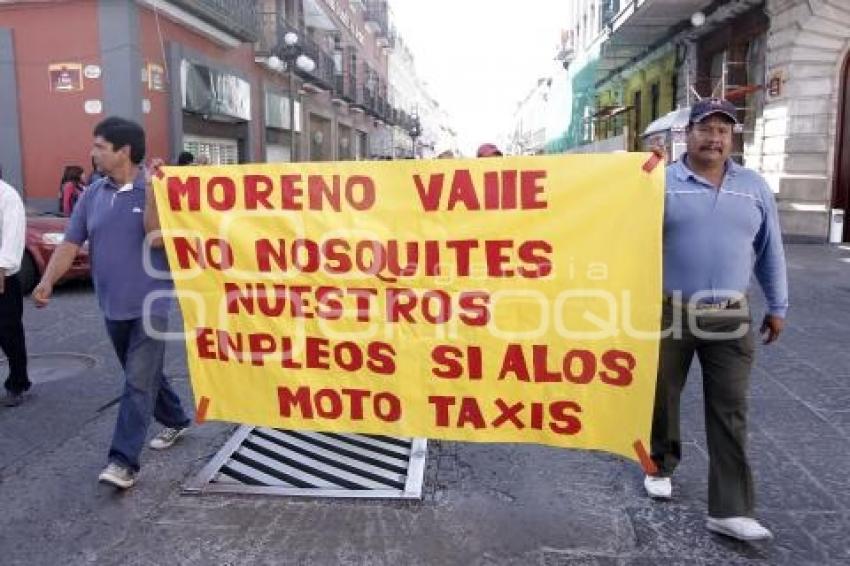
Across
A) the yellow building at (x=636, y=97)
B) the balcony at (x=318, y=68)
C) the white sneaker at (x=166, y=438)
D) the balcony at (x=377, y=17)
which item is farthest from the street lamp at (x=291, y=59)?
the balcony at (x=377, y=17)

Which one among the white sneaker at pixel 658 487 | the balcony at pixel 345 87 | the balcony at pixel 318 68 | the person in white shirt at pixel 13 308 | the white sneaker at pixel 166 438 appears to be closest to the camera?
the white sneaker at pixel 658 487

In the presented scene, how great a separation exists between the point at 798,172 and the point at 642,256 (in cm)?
1481

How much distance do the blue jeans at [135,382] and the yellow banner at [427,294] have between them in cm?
22

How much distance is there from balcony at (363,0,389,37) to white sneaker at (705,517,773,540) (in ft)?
158

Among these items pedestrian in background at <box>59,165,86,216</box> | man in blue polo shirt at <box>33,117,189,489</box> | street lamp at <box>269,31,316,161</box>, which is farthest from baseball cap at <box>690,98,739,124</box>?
street lamp at <box>269,31,316,161</box>

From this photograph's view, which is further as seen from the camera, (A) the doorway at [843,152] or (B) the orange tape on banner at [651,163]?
(A) the doorway at [843,152]

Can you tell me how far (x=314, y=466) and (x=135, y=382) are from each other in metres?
1.03

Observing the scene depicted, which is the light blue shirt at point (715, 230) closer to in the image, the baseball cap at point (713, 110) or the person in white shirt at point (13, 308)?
the baseball cap at point (713, 110)

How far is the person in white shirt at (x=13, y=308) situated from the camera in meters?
4.99

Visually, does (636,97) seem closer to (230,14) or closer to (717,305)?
(230,14)

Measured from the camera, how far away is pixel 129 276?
381cm

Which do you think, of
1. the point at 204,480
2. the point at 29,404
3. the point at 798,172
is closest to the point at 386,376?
the point at 204,480

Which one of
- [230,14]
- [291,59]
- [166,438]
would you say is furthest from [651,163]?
[291,59]

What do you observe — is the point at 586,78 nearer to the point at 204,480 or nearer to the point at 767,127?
the point at 767,127
